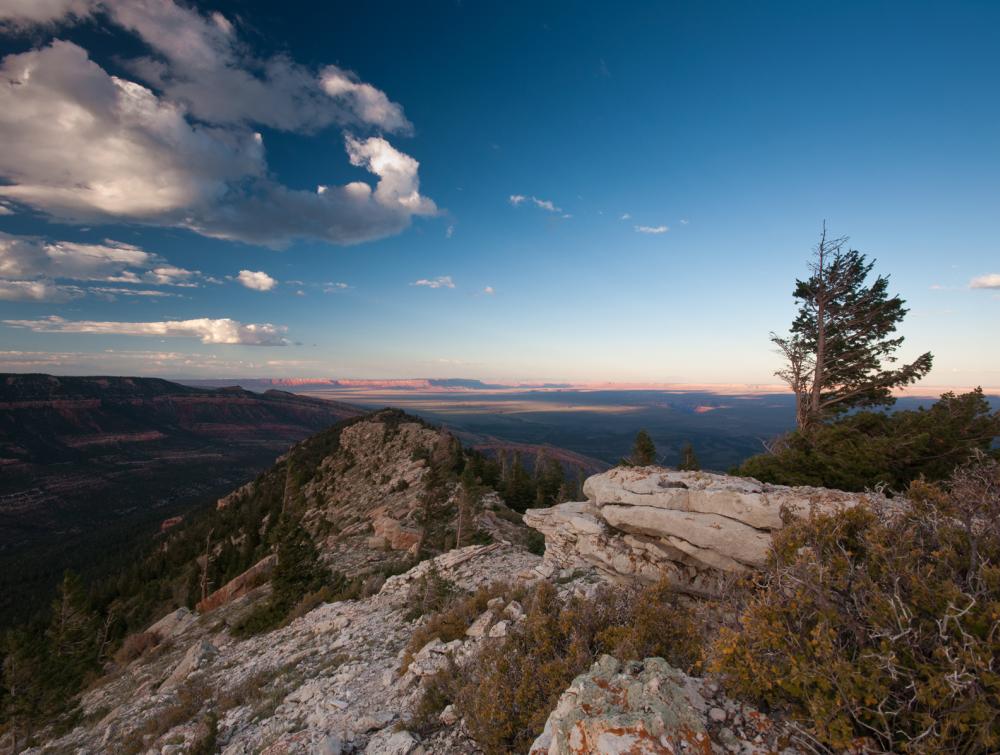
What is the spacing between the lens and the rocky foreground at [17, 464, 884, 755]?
477 cm

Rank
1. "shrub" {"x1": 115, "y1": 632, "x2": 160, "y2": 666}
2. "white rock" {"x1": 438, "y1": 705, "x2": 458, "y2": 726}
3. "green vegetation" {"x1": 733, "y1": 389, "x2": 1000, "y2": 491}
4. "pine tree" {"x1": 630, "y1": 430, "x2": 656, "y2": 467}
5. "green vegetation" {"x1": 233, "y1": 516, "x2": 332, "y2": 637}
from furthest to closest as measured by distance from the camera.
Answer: "pine tree" {"x1": 630, "y1": 430, "x2": 656, "y2": 467}
"shrub" {"x1": 115, "y1": 632, "x2": 160, "y2": 666}
"green vegetation" {"x1": 233, "y1": 516, "x2": 332, "y2": 637}
"green vegetation" {"x1": 733, "y1": 389, "x2": 1000, "y2": 491}
"white rock" {"x1": 438, "y1": 705, "x2": 458, "y2": 726}

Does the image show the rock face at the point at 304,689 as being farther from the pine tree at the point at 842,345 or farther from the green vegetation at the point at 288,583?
the pine tree at the point at 842,345

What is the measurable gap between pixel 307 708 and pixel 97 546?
13932 cm

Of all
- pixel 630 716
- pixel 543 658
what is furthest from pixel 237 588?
pixel 630 716

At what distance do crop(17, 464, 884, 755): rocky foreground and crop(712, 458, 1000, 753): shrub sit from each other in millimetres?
741

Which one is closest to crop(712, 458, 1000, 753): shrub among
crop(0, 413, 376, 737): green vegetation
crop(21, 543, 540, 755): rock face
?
crop(21, 543, 540, 755): rock face

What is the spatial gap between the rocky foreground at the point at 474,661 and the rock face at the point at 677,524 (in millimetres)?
45

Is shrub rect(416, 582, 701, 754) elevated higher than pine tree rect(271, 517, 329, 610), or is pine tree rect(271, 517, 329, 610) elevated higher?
shrub rect(416, 582, 701, 754)

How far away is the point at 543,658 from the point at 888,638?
4.92m

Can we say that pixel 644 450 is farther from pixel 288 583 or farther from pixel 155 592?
pixel 155 592

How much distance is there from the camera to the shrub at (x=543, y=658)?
626 centimetres

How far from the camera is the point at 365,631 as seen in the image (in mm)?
14086

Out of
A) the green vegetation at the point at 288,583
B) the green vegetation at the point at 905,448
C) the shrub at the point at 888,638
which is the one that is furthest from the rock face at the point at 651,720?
the green vegetation at the point at 288,583

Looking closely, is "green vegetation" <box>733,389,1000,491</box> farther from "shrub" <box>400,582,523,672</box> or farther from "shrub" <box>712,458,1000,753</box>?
"shrub" <box>400,582,523,672</box>
